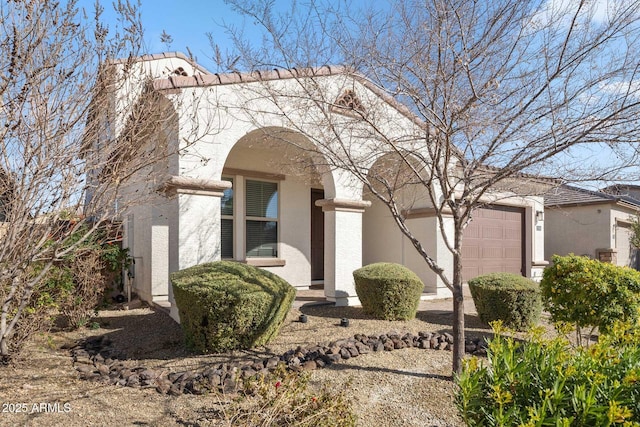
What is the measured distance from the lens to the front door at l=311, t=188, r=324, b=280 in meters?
12.1

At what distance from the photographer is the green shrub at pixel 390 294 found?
771cm

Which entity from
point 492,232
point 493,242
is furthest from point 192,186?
point 493,242

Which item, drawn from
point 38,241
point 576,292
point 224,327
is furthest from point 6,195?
point 576,292

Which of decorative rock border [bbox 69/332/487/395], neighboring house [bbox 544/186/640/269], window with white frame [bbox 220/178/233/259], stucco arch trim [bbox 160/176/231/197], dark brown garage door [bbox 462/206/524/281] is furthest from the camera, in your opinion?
neighboring house [bbox 544/186/640/269]

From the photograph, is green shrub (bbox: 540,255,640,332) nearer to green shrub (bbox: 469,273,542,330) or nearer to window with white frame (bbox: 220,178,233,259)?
green shrub (bbox: 469,273,542,330)

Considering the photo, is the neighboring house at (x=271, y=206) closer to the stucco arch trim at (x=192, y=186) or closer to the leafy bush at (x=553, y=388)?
the stucco arch trim at (x=192, y=186)

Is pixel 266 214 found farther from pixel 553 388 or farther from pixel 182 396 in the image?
pixel 553 388

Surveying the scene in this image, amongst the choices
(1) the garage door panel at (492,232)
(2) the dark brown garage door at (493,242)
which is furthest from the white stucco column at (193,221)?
(1) the garage door panel at (492,232)

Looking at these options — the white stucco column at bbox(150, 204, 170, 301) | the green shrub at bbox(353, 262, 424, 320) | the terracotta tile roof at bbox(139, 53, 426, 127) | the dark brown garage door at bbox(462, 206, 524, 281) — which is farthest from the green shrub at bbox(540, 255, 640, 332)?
the white stucco column at bbox(150, 204, 170, 301)

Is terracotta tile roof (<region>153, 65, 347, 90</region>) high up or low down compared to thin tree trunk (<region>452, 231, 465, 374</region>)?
up

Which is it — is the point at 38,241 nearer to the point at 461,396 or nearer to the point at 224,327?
the point at 224,327

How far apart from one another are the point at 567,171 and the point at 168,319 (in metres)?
6.29

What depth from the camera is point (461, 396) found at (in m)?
2.78

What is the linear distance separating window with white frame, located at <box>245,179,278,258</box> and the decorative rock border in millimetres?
4280
